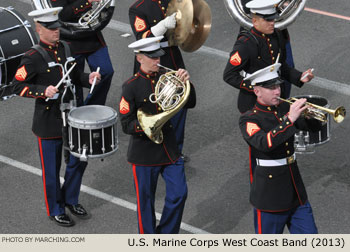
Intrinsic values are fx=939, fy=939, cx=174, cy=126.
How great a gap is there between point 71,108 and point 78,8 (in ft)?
5.79

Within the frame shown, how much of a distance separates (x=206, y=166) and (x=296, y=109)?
2.99 metres

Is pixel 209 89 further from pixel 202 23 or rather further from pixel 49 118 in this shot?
pixel 49 118

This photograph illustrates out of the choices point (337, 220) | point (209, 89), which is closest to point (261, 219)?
point (337, 220)

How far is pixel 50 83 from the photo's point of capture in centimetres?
861

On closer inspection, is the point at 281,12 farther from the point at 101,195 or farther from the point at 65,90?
the point at 101,195

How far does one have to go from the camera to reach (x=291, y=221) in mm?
7840

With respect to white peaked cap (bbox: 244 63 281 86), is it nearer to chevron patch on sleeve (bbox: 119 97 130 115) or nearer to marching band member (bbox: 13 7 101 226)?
chevron patch on sleeve (bbox: 119 97 130 115)

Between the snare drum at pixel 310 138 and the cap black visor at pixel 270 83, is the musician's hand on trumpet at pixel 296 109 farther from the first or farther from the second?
the snare drum at pixel 310 138

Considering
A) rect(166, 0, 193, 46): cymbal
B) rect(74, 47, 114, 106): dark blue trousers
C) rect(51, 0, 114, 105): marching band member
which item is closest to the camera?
rect(166, 0, 193, 46): cymbal

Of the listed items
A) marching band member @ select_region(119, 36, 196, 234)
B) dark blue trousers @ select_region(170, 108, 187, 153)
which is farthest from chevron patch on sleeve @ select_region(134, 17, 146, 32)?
marching band member @ select_region(119, 36, 196, 234)

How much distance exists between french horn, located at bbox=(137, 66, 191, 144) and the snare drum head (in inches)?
15.7

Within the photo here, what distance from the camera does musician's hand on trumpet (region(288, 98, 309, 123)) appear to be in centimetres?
721

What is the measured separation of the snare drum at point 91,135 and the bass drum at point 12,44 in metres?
1.17

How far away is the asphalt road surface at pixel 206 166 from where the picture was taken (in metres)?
9.09
